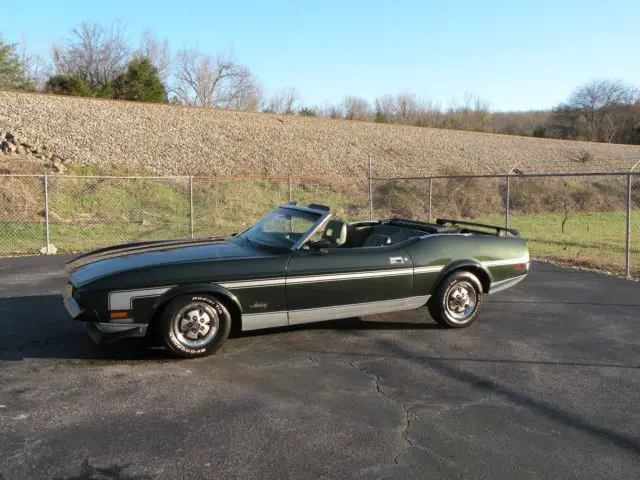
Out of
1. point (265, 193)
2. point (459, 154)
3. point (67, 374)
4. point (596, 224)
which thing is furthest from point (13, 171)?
point (459, 154)

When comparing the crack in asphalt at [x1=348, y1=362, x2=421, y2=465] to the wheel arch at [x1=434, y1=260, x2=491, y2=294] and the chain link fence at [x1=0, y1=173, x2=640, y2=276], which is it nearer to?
the wheel arch at [x1=434, y1=260, x2=491, y2=294]

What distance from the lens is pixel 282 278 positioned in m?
5.27

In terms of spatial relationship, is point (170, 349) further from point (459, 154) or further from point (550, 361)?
point (459, 154)

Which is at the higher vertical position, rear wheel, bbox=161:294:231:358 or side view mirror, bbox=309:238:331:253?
side view mirror, bbox=309:238:331:253

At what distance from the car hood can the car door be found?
0.52 m

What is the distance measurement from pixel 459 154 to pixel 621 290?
26.3 meters

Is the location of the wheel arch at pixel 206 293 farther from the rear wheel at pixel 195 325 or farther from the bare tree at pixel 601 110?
the bare tree at pixel 601 110

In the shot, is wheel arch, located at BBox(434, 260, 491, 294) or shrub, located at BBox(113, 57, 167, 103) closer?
wheel arch, located at BBox(434, 260, 491, 294)

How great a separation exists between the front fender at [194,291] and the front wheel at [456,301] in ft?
7.47

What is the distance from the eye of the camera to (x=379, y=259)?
573cm

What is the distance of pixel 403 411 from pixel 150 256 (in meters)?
2.86

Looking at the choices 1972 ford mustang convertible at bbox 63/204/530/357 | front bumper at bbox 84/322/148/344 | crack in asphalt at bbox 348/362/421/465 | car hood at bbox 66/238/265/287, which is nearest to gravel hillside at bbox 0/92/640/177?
car hood at bbox 66/238/265/287

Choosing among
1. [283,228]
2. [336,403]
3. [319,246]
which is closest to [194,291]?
[319,246]

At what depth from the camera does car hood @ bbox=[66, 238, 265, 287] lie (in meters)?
5.03
